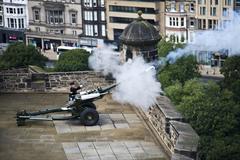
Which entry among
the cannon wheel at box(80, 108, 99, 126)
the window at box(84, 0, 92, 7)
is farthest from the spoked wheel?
the window at box(84, 0, 92, 7)

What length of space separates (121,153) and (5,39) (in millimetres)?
128514

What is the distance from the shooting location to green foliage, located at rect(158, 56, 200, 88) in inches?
2196

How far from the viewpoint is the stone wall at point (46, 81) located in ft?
113

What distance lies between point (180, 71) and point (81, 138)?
38.9 m

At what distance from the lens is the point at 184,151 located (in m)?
22.9

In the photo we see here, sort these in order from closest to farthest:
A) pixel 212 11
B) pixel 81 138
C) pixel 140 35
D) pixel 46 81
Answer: pixel 81 138 → pixel 140 35 → pixel 46 81 → pixel 212 11

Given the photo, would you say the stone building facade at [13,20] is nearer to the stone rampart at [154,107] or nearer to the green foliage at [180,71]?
the green foliage at [180,71]

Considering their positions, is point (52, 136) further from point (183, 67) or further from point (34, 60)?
point (34, 60)

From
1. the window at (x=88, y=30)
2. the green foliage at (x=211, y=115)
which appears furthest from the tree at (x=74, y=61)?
the window at (x=88, y=30)

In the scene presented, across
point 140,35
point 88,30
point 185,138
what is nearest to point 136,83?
point 140,35

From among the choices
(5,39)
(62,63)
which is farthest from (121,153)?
(5,39)

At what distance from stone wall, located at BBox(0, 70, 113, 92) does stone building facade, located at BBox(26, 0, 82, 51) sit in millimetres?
107090

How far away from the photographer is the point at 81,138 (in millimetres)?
27156

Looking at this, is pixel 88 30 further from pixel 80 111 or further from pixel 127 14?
pixel 80 111
